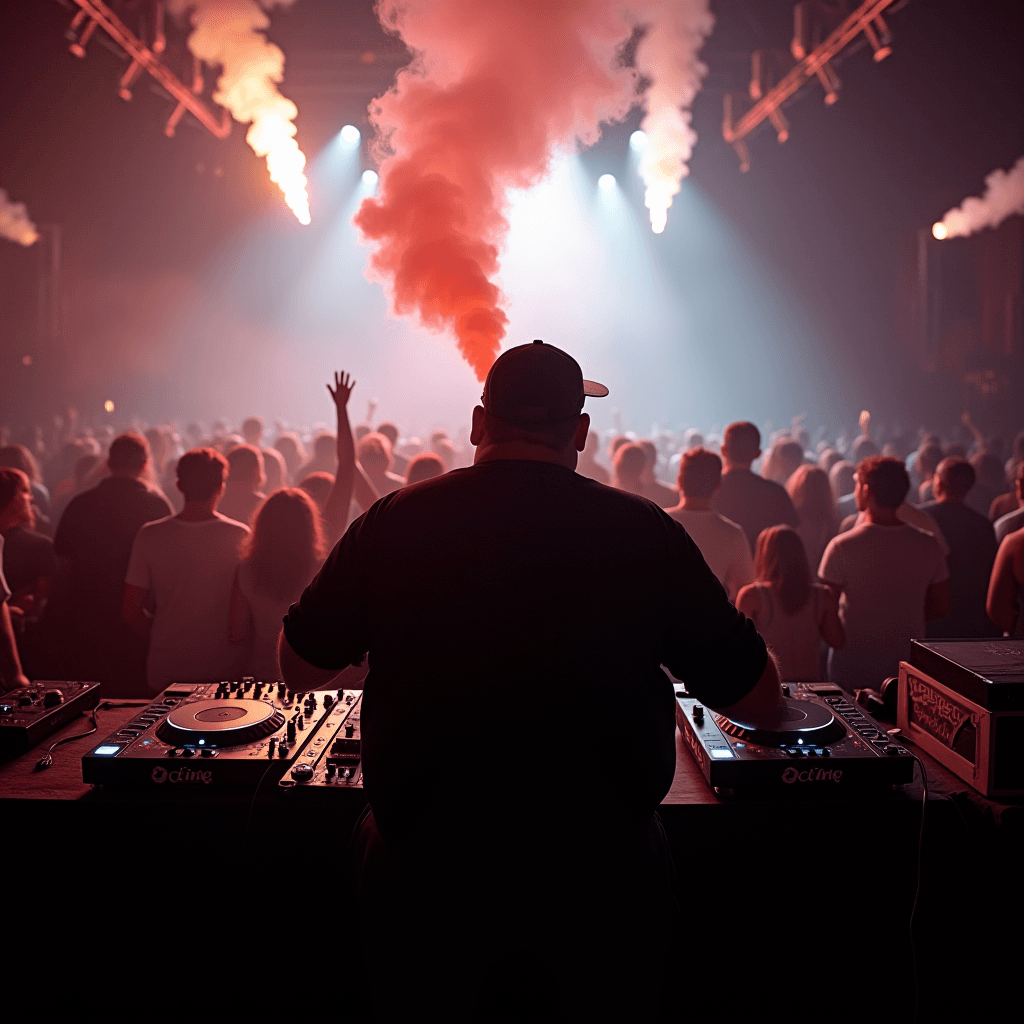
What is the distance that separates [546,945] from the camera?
1.52 m

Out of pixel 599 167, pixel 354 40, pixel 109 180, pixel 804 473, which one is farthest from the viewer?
pixel 599 167

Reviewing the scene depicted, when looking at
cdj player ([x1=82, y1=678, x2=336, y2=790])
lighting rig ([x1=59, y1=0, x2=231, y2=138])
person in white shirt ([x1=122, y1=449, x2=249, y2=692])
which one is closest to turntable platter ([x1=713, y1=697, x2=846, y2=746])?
cdj player ([x1=82, y1=678, x2=336, y2=790])

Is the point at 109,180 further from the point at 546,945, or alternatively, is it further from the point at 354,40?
the point at 546,945

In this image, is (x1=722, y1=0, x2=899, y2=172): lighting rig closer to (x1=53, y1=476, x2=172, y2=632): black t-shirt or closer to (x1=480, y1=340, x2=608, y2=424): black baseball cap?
(x1=53, y1=476, x2=172, y2=632): black t-shirt

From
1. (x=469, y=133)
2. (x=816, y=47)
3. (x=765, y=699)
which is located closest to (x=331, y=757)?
(x=765, y=699)

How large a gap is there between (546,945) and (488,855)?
0.21 metres

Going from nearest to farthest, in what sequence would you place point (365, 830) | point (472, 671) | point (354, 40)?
point (472, 671) → point (365, 830) → point (354, 40)

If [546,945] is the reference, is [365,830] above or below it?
above

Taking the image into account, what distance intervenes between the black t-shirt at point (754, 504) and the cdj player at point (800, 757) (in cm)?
297

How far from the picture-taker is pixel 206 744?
6.89ft

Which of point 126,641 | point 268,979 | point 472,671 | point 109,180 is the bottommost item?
point 268,979

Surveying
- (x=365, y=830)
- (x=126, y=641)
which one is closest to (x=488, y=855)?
(x=365, y=830)

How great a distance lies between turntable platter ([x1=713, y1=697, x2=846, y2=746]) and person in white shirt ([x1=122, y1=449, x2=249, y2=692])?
2149 mm

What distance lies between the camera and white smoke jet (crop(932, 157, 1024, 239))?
15109 mm
